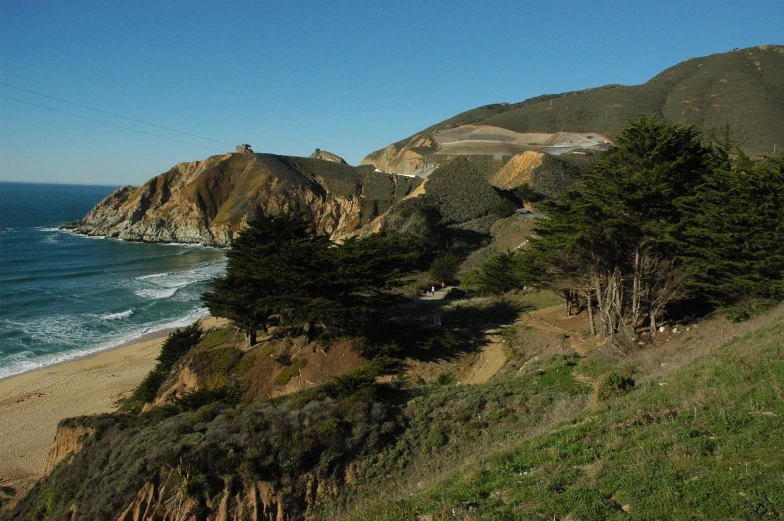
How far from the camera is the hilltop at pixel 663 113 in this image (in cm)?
6009

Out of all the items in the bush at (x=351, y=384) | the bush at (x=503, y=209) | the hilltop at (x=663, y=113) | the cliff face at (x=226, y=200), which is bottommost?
the bush at (x=351, y=384)

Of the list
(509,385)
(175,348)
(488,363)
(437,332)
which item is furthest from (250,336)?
(509,385)

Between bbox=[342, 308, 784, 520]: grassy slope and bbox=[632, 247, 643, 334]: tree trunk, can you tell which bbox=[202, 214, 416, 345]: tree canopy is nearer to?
bbox=[632, 247, 643, 334]: tree trunk

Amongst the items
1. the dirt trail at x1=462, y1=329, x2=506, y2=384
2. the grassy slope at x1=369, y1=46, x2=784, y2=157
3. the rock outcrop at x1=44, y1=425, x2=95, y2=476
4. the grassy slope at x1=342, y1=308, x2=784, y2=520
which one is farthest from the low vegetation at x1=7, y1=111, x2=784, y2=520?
the grassy slope at x1=369, y1=46, x2=784, y2=157

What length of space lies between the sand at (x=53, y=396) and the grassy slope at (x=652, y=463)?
18.5 m

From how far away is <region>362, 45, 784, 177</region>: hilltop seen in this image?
6009 cm

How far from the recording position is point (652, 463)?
19.7 ft

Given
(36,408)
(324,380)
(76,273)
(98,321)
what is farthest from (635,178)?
(76,273)

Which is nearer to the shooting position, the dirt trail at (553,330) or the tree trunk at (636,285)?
the tree trunk at (636,285)

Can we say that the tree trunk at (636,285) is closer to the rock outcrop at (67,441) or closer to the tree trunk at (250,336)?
the tree trunk at (250,336)

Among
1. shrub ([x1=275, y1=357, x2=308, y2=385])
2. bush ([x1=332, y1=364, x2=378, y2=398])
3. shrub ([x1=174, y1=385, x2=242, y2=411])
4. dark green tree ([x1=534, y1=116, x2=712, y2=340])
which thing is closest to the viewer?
bush ([x1=332, y1=364, x2=378, y2=398])

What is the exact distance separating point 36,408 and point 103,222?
71.9m

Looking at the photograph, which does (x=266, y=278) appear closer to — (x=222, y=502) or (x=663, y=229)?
(x=222, y=502)

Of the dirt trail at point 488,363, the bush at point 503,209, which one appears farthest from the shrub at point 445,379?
the bush at point 503,209
